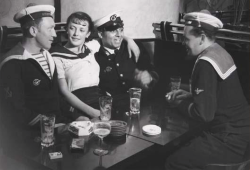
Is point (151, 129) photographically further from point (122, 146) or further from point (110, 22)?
point (110, 22)

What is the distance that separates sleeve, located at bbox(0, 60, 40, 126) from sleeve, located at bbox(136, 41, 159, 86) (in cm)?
107

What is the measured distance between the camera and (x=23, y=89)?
1.51 m

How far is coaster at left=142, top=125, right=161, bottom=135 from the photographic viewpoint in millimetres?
1564

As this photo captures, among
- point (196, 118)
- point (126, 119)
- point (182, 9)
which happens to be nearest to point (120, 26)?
point (182, 9)

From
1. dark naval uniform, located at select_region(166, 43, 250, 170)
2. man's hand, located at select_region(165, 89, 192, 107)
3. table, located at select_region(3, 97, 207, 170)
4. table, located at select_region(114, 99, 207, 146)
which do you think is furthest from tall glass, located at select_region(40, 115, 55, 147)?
man's hand, located at select_region(165, 89, 192, 107)

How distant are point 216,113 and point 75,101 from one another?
2.96ft

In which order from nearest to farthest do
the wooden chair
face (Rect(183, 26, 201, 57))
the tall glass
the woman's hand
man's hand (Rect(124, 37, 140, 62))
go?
the tall glass < the wooden chair < the woman's hand < face (Rect(183, 26, 201, 57)) < man's hand (Rect(124, 37, 140, 62))

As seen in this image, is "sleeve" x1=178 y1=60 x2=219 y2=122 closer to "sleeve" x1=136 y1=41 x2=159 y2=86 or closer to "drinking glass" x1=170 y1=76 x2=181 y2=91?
"drinking glass" x1=170 y1=76 x2=181 y2=91

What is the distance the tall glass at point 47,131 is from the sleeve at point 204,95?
2.84 ft

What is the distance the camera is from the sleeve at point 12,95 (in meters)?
1.45

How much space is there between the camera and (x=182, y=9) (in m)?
2.12

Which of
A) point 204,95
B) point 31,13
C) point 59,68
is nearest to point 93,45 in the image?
point 59,68

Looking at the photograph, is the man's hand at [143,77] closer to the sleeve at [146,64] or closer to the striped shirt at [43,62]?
the sleeve at [146,64]

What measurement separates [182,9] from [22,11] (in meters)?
1.14
